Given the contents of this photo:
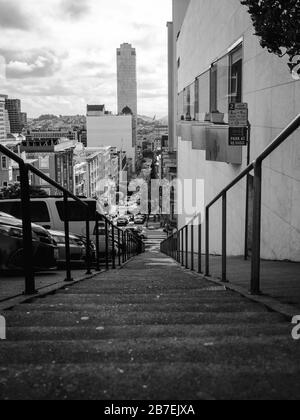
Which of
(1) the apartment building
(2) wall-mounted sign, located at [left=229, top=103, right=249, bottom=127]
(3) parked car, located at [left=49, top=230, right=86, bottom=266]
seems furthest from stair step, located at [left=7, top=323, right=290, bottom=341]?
(1) the apartment building

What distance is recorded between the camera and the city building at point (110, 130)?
603ft

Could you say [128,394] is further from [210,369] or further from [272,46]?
[272,46]

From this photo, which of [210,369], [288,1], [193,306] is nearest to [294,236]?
[288,1]

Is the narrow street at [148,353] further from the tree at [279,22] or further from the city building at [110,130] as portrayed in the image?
the city building at [110,130]

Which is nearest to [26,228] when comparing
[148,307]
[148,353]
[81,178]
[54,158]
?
[148,307]

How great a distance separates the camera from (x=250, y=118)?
37.3ft

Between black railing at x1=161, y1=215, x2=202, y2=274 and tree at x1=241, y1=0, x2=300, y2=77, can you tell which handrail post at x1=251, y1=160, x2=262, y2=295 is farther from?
black railing at x1=161, y1=215, x2=202, y2=274

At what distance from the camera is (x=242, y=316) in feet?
10.3

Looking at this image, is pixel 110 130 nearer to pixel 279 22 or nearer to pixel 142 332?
pixel 279 22

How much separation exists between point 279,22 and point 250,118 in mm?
6338

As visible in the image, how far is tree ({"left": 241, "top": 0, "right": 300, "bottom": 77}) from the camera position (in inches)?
195

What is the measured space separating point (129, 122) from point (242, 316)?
189m

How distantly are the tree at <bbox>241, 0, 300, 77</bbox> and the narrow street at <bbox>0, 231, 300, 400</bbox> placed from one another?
2938 mm

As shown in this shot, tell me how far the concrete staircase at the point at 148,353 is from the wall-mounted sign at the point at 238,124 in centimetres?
734
